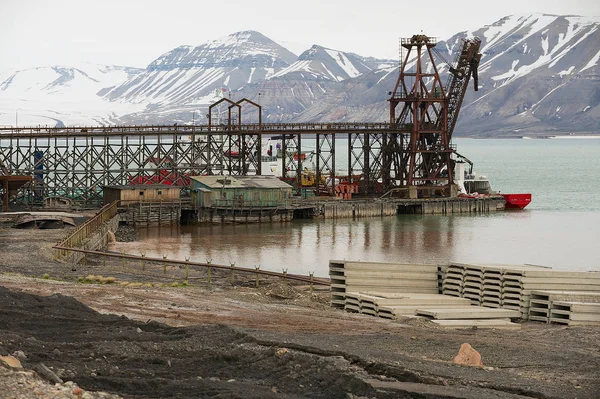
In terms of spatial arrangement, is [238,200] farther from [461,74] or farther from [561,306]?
Result: [561,306]

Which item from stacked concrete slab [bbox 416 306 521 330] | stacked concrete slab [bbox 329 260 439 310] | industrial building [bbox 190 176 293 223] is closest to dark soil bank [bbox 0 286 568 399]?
stacked concrete slab [bbox 416 306 521 330]

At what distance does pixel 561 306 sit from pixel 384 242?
36445mm

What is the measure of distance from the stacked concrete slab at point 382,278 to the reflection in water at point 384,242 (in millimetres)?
15497

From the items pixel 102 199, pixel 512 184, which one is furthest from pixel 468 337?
pixel 512 184

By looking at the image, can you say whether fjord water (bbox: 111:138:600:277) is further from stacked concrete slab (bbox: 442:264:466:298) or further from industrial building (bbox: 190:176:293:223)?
stacked concrete slab (bbox: 442:264:466:298)

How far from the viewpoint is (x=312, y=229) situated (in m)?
74.4

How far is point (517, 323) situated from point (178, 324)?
9.30 metres

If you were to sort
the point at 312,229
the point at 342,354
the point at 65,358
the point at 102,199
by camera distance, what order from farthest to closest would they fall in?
1. the point at 102,199
2. the point at 312,229
3. the point at 342,354
4. the point at 65,358

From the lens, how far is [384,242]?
66.6 meters

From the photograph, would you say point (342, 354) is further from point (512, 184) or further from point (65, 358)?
point (512, 184)

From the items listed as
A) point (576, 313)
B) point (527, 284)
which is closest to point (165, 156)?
point (527, 284)

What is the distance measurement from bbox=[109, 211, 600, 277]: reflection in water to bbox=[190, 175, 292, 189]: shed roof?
3192 mm

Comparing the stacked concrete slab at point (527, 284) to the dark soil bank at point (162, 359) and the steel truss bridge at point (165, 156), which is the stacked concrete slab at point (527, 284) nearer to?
the dark soil bank at point (162, 359)

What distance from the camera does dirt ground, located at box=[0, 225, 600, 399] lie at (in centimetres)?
1905
